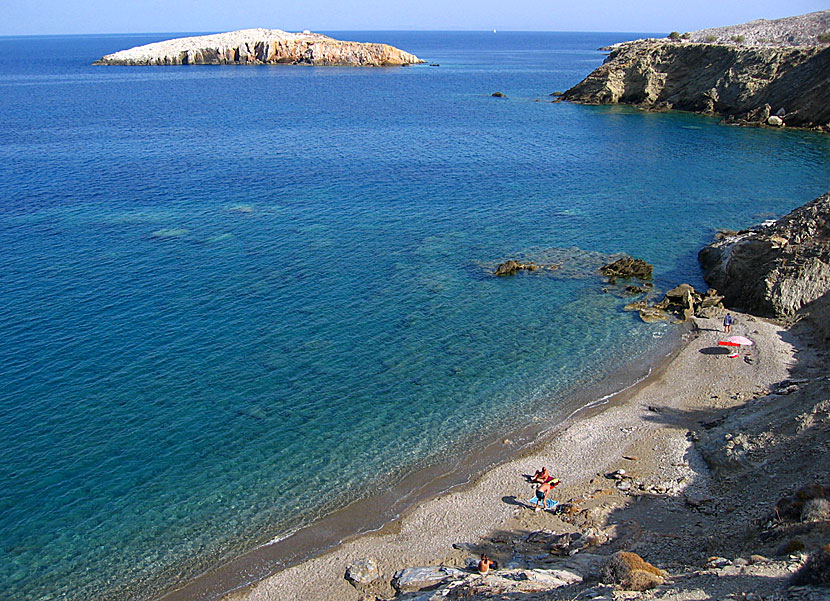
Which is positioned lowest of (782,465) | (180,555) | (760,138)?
(180,555)

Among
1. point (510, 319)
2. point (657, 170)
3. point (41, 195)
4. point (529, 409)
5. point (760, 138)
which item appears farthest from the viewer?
point (760, 138)

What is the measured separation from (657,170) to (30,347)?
80797mm

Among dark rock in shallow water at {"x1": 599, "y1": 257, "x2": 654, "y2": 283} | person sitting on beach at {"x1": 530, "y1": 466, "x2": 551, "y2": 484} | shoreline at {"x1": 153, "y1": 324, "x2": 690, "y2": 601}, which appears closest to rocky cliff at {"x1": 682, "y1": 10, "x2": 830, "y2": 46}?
dark rock in shallow water at {"x1": 599, "y1": 257, "x2": 654, "y2": 283}

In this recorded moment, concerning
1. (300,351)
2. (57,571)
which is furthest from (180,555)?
(300,351)

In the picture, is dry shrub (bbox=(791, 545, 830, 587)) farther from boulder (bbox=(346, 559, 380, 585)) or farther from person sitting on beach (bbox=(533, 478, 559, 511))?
boulder (bbox=(346, 559, 380, 585))

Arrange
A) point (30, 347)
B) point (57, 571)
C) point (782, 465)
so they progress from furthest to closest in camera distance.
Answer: point (30, 347) < point (782, 465) < point (57, 571)

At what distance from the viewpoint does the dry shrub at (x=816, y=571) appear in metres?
19.1

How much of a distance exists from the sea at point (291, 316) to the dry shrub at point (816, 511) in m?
16.0

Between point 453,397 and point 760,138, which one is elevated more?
point 760,138

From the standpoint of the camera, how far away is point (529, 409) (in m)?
40.8

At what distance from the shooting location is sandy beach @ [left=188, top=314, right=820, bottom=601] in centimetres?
2883

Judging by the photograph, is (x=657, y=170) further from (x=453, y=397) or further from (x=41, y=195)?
(x=41, y=195)

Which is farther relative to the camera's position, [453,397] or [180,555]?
[453,397]

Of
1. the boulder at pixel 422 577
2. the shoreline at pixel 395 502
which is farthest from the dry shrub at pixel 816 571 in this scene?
the shoreline at pixel 395 502
